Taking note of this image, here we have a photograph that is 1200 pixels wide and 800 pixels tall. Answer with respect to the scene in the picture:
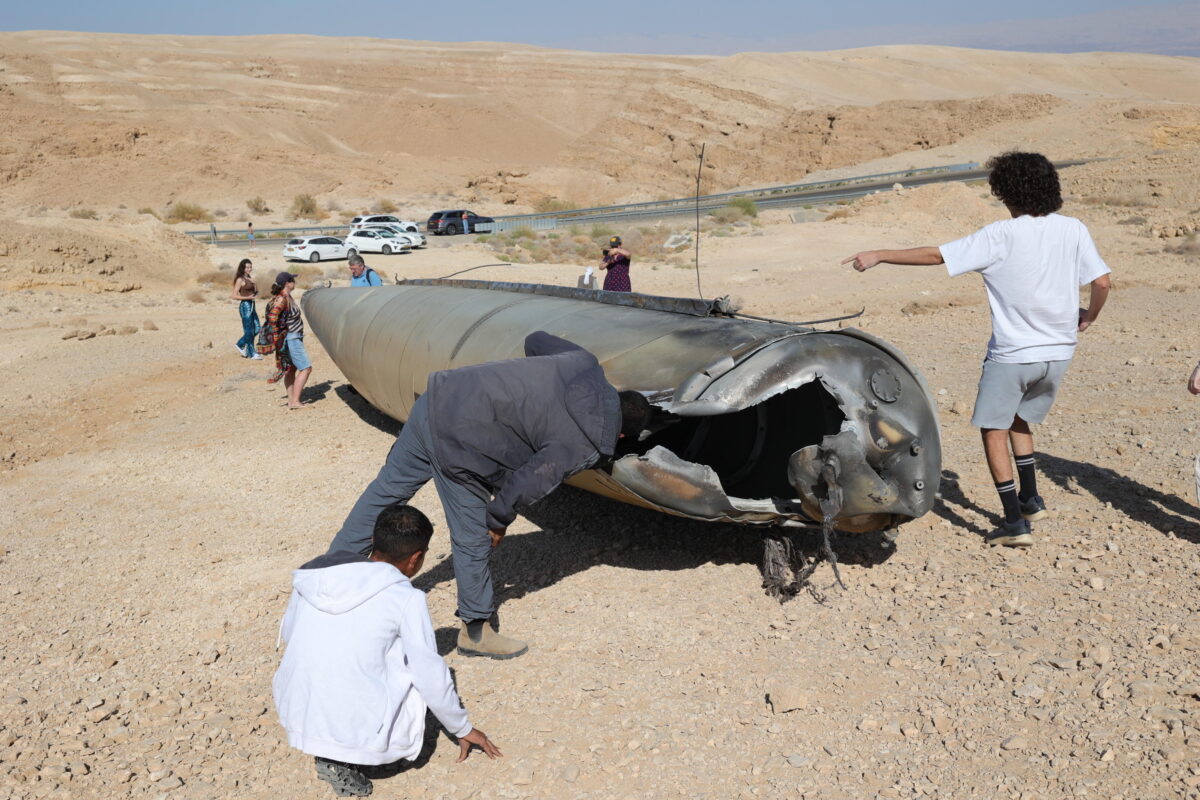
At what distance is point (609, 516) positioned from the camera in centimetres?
642

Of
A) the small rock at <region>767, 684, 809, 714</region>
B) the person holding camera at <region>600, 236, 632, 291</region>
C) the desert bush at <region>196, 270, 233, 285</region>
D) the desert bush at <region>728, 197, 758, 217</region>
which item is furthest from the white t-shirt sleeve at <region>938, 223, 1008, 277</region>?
the desert bush at <region>728, 197, 758, 217</region>

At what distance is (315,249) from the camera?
29.8m

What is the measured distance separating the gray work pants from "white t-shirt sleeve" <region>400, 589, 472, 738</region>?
35.3 inches

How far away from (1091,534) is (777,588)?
74.8 inches

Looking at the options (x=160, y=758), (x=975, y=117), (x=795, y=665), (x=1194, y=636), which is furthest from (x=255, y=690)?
(x=975, y=117)

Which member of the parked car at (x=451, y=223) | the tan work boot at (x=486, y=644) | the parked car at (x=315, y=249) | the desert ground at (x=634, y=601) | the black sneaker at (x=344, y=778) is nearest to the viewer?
the black sneaker at (x=344, y=778)

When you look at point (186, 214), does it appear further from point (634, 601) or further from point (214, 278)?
point (634, 601)

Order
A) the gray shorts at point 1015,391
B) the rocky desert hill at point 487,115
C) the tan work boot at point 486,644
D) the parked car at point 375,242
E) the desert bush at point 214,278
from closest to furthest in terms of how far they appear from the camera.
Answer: the tan work boot at point 486,644
the gray shorts at point 1015,391
the desert bush at point 214,278
the parked car at point 375,242
the rocky desert hill at point 487,115

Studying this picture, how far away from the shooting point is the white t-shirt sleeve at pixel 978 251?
16.2 ft

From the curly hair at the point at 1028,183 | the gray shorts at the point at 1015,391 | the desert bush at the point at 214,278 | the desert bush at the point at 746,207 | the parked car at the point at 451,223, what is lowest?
the parked car at the point at 451,223

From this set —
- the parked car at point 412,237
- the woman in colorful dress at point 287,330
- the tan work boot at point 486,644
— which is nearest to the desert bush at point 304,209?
the parked car at point 412,237

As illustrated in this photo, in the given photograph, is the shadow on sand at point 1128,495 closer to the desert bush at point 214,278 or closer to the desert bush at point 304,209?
the desert bush at point 214,278

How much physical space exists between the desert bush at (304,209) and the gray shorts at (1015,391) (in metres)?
46.0

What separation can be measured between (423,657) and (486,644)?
49.0 inches
